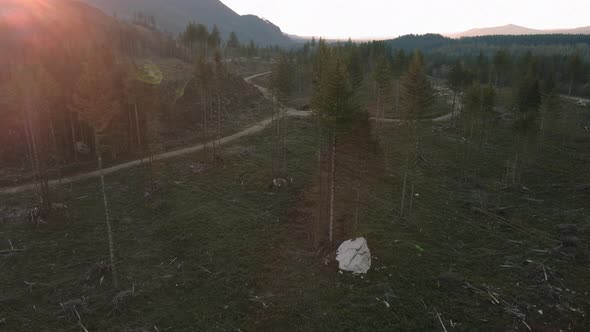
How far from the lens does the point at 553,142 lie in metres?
66.8

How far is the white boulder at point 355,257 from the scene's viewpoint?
24.6 meters

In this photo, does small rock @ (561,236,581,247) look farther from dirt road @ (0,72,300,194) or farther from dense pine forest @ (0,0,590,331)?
dirt road @ (0,72,300,194)

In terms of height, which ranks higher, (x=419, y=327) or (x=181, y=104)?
(x=181, y=104)

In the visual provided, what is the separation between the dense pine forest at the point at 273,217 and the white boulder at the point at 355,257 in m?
0.68

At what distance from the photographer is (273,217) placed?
3325 cm

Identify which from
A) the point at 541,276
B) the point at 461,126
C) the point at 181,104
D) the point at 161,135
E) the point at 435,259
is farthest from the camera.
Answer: the point at 461,126

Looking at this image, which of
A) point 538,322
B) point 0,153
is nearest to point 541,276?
point 538,322

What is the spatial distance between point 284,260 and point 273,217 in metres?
7.38

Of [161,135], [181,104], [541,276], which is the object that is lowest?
[541,276]

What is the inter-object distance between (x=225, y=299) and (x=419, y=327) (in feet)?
39.1

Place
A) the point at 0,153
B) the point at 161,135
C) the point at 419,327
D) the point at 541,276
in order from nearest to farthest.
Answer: the point at 419,327 → the point at 541,276 → the point at 0,153 → the point at 161,135

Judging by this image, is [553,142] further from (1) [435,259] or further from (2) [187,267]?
(2) [187,267]

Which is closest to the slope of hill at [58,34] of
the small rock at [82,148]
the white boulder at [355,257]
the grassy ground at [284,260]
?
the small rock at [82,148]

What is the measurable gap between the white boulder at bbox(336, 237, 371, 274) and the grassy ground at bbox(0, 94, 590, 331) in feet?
2.33
